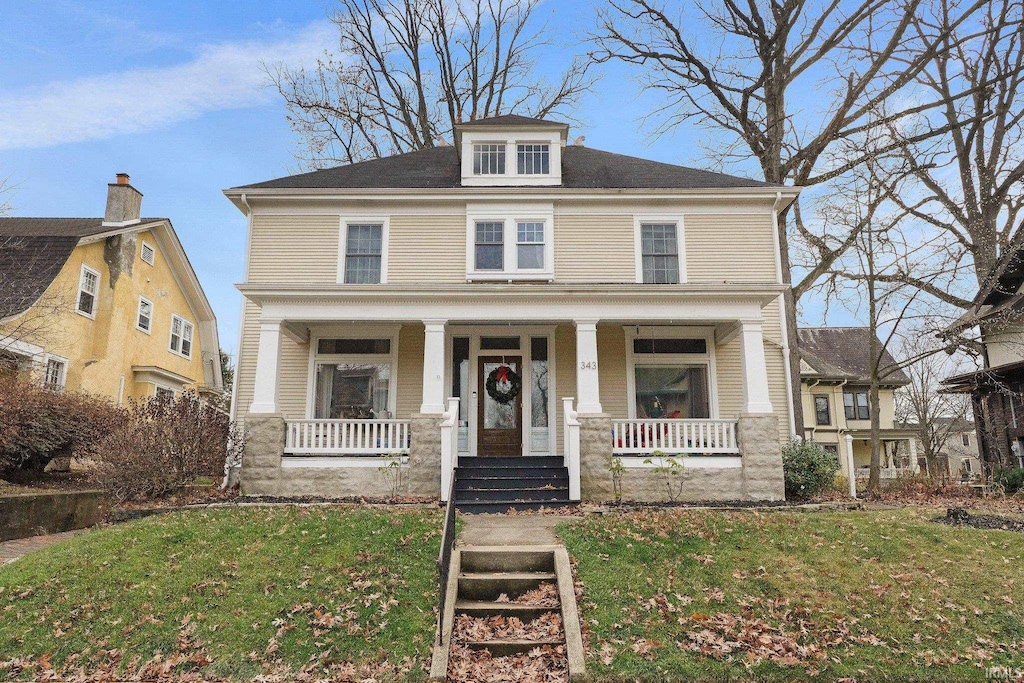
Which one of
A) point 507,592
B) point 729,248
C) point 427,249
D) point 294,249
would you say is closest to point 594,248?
point 729,248

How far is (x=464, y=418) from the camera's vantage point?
1362 cm

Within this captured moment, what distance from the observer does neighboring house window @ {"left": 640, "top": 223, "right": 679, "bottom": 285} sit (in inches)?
560

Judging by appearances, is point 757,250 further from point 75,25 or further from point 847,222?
point 75,25

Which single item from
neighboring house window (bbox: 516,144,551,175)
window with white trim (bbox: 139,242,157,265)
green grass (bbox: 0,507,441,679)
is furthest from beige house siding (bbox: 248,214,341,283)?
window with white trim (bbox: 139,242,157,265)

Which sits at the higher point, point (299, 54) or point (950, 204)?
point (299, 54)

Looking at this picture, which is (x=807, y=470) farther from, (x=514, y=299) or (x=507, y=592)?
(x=507, y=592)

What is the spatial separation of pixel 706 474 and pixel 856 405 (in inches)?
1027

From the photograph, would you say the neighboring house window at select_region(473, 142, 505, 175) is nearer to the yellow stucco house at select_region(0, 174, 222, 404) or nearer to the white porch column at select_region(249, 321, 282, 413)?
the white porch column at select_region(249, 321, 282, 413)

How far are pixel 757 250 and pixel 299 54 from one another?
59.7ft

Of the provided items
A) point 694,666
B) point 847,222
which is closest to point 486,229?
point 847,222

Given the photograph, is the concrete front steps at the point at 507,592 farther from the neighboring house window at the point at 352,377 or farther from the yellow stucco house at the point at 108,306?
the yellow stucco house at the point at 108,306

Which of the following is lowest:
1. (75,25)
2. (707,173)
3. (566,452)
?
(566,452)

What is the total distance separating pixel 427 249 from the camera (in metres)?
14.3

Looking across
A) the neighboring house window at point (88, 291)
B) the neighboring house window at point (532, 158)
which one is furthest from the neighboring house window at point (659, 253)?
the neighboring house window at point (88, 291)
